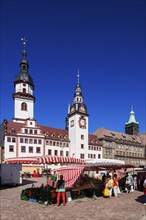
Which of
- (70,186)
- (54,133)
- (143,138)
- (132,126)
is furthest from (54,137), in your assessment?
(70,186)

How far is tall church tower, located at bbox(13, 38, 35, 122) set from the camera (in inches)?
2601

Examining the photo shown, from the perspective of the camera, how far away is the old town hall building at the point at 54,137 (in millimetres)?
56594

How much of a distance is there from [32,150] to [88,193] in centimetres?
4038

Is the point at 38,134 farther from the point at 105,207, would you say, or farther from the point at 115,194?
the point at 105,207

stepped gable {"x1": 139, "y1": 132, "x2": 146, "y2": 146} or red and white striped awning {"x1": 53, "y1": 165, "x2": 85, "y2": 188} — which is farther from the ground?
stepped gable {"x1": 139, "y1": 132, "x2": 146, "y2": 146}

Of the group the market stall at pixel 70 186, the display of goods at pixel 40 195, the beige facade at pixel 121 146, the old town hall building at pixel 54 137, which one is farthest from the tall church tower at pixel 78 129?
the display of goods at pixel 40 195

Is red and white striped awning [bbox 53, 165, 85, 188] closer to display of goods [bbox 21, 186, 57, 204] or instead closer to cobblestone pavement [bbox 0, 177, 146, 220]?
display of goods [bbox 21, 186, 57, 204]

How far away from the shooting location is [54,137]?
62.6m

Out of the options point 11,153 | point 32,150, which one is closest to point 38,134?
point 32,150

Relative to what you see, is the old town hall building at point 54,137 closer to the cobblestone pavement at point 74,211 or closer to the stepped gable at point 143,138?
the stepped gable at point 143,138

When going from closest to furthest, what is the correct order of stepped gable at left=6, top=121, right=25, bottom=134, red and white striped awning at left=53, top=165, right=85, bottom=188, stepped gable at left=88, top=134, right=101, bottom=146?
1. red and white striped awning at left=53, top=165, right=85, bottom=188
2. stepped gable at left=6, top=121, right=25, bottom=134
3. stepped gable at left=88, top=134, right=101, bottom=146

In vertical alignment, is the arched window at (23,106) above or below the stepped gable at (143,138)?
above

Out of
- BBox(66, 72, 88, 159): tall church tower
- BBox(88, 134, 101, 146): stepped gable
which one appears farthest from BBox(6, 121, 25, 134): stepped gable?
BBox(88, 134, 101, 146): stepped gable

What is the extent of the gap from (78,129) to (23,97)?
16.4 m
